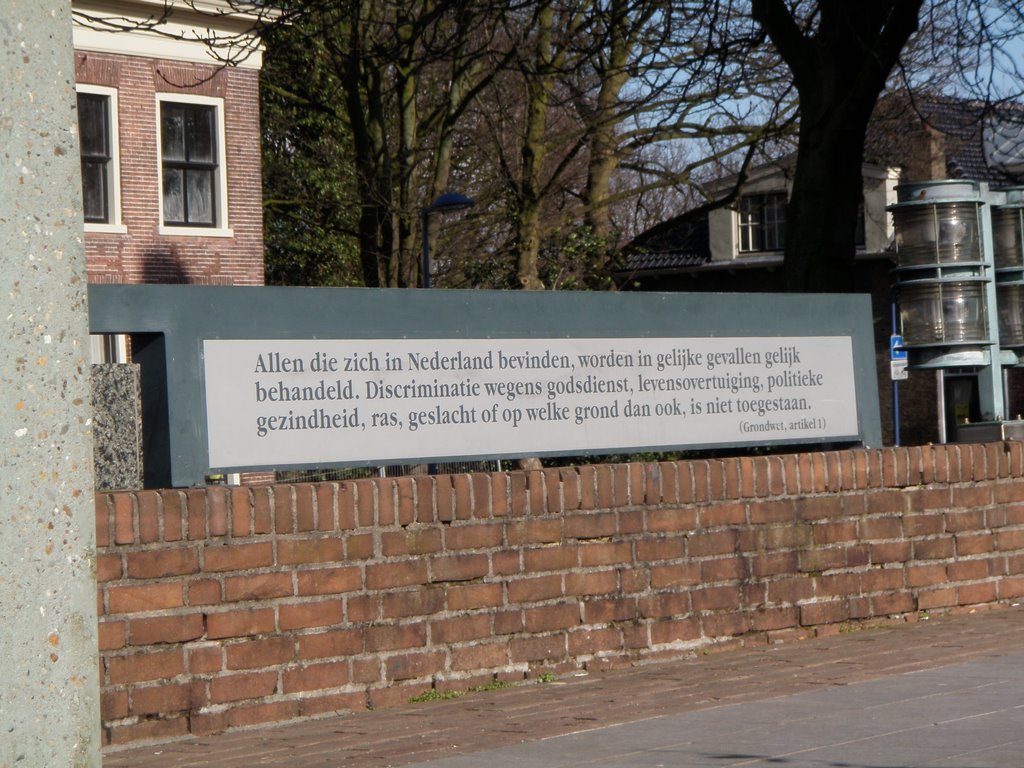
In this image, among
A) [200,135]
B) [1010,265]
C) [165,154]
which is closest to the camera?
[1010,265]

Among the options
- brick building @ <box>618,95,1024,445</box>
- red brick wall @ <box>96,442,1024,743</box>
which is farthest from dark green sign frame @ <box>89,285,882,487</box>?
brick building @ <box>618,95,1024,445</box>

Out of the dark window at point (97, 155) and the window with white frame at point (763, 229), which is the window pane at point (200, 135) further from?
the window with white frame at point (763, 229)

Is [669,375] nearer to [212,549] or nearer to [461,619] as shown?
[461,619]

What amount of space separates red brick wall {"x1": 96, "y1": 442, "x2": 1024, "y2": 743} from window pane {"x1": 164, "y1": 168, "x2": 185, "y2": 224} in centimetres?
1720

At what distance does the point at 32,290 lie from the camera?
2498 millimetres

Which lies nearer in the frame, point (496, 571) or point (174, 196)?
point (496, 571)

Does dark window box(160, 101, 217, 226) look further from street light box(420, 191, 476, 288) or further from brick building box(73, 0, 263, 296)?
street light box(420, 191, 476, 288)

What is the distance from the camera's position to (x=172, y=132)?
2389 centimetres

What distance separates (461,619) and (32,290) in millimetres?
4426

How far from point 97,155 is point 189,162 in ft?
5.34

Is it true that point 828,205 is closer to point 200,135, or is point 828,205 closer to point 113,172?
point 113,172

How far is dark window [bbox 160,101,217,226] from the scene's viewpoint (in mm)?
23766

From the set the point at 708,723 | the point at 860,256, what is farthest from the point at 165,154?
the point at 708,723

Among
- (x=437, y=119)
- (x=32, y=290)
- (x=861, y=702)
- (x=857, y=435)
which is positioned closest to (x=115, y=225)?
(x=437, y=119)
